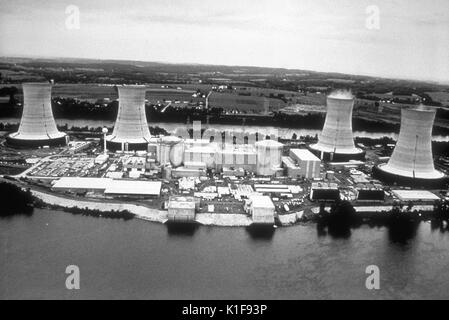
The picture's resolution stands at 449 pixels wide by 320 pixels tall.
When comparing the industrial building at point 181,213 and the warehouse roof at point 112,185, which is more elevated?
the warehouse roof at point 112,185

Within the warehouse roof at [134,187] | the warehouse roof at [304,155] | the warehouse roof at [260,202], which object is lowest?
the warehouse roof at [134,187]

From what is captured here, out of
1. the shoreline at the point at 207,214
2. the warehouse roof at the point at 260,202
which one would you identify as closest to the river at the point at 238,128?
the shoreline at the point at 207,214

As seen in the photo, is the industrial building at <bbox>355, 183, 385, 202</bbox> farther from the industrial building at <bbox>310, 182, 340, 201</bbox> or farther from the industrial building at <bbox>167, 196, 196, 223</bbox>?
the industrial building at <bbox>167, 196, 196, 223</bbox>

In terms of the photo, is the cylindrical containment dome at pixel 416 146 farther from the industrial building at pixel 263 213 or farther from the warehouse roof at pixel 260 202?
the industrial building at pixel 263 213

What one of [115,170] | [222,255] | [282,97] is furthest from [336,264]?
[282,97]

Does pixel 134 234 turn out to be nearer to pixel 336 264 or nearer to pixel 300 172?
pixel 336 264
